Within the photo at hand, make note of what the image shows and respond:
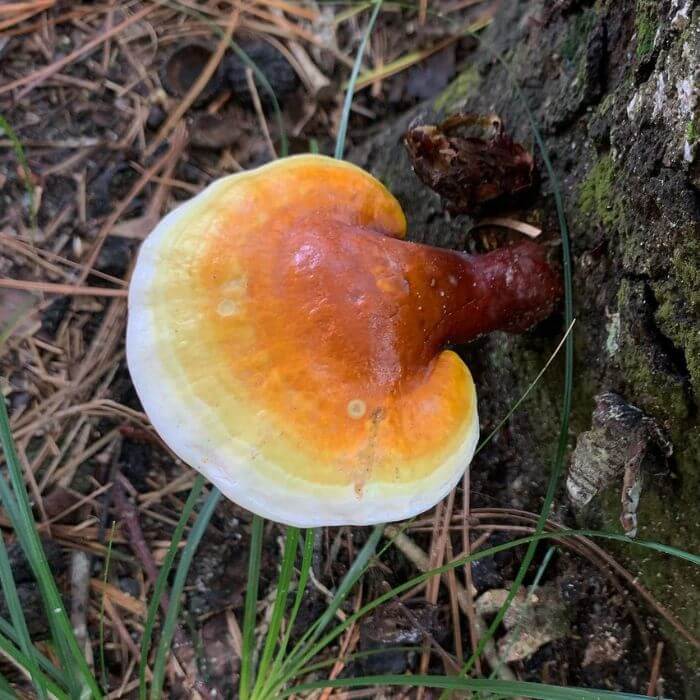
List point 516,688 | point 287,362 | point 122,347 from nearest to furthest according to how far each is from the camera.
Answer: point 287,362, point 516,688, point 122,347

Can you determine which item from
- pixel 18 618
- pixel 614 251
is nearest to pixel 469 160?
pixel 614 251

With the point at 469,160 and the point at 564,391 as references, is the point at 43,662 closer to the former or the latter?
the point at 564,391

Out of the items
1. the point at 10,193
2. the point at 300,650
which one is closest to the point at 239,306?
the point at 300,650

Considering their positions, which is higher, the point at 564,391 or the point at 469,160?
the point at 469,160

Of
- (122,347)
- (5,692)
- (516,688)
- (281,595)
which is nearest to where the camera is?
(516,688)

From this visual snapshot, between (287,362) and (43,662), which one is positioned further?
(43,662)

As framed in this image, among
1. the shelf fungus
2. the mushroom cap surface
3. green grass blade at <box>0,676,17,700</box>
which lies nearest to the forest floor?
green grass blade at <box>0,676,17,700</box>

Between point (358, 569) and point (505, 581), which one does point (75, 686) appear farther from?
point (505, 581)
